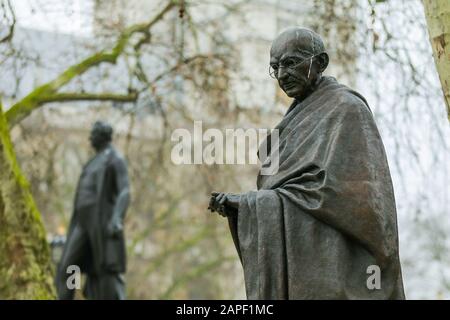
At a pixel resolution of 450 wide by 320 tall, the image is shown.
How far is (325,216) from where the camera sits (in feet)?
18.7

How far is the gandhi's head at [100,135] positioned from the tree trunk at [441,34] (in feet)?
22.0

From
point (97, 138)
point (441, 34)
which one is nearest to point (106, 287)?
point (97, 138)

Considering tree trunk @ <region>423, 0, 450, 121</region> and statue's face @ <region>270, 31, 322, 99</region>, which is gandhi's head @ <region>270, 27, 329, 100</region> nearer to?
statue's face @ <region>270, 31, 322, 99</region>

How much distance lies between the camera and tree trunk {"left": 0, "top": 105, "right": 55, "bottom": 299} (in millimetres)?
13281

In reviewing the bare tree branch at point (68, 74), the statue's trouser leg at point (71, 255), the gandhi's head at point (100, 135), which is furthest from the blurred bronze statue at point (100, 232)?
the bare tree branch at point (68, 74)

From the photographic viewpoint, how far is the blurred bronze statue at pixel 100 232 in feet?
46.2

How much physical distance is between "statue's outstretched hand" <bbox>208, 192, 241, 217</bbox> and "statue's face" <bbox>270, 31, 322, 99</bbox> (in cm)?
76

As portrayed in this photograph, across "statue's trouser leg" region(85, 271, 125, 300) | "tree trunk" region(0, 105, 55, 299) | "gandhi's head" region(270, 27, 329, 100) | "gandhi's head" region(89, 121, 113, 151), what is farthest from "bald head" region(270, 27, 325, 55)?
"gandhi's head" region(89, 121, 113, 151)

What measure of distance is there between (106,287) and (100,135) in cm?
214

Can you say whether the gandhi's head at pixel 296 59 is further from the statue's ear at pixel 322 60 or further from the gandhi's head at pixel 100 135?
the gandhi's head at pixel 100 135

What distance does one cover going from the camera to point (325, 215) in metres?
5.69

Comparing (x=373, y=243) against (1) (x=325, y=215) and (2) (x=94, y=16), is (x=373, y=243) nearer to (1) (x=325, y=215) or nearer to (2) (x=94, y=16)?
(1) (x=325, y=215)

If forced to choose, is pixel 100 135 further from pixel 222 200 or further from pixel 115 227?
pixel 222 200

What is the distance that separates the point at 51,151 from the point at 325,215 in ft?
49.6
